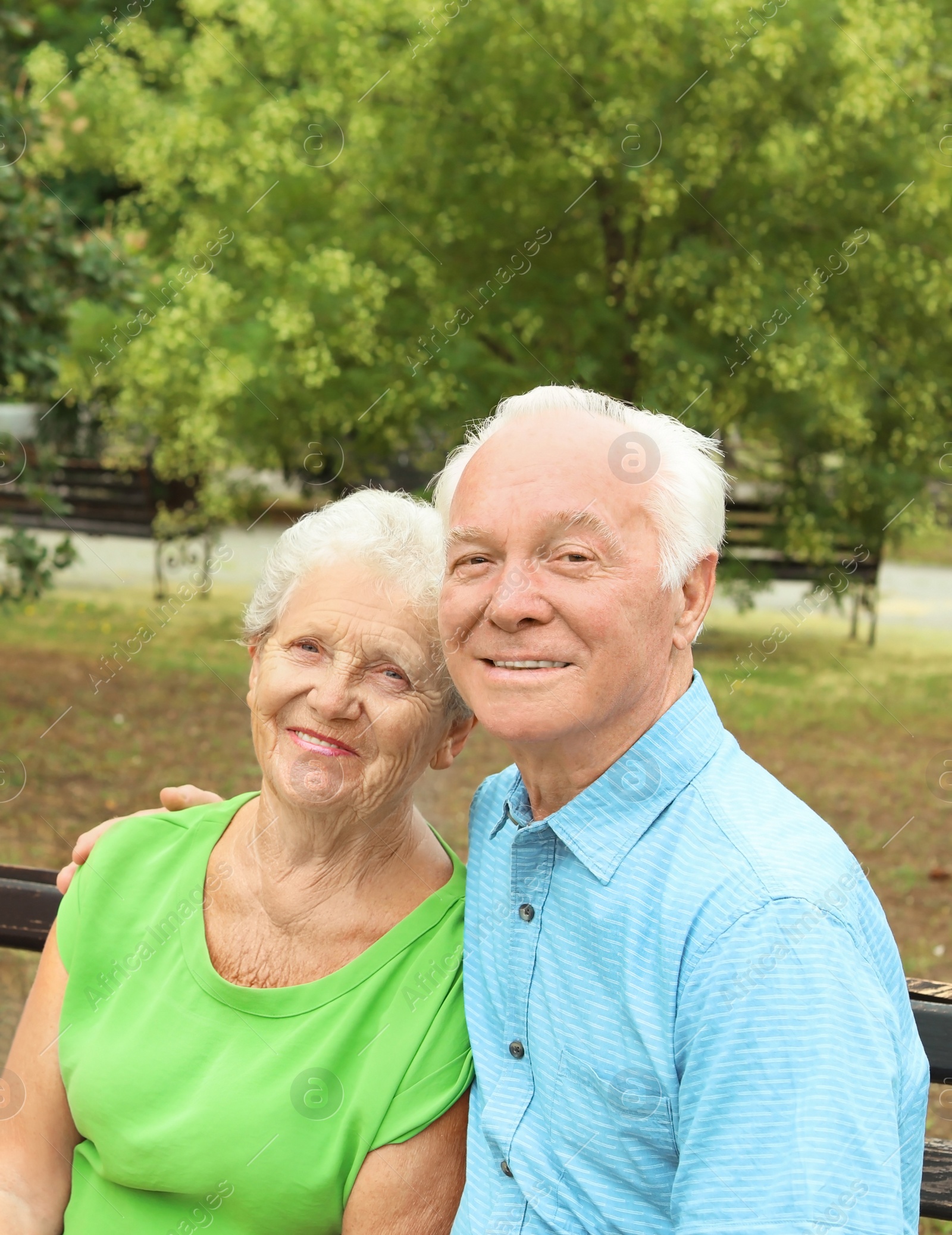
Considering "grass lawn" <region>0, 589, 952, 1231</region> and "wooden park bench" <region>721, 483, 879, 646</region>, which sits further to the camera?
"wooden park bench" <region>721, 483, 879, 646</region>

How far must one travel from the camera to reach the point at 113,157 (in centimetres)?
1215

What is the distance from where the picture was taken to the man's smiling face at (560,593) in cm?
174

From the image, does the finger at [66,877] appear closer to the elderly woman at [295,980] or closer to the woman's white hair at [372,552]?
the elderly woman at [295,980]

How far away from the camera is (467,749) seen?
8891mm

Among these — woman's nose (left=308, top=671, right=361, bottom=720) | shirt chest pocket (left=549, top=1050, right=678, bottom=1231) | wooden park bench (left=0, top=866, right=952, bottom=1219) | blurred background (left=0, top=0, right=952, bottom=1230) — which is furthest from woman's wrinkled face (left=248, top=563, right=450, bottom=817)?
blurred background (left=0, top=0, right=952, bottom=1230)

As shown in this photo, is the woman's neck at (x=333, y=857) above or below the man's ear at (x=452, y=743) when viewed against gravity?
below

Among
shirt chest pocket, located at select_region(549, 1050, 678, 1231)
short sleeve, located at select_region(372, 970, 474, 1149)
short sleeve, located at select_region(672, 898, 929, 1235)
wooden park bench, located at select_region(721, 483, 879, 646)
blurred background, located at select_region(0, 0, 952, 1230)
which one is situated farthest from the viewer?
wooden park bench, located at select_region(721, 483, 879, 646)

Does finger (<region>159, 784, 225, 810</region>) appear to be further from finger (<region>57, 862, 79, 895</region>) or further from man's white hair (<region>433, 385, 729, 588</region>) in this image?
man's white hair (<region>433, 385, 729, 588</region>)

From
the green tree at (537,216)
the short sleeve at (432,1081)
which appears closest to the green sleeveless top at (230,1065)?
the short sleeve at (432,1081)

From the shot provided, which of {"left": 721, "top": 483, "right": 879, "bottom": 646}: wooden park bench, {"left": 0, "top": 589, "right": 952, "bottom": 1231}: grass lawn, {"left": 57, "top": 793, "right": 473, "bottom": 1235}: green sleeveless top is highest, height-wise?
{"left": 57, "top": 793, "right": 473, "bottom": 1235}: green sleeveless top

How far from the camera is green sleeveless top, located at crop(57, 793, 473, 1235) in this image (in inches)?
78.0

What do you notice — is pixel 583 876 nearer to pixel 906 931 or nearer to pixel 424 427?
pixel 906 931

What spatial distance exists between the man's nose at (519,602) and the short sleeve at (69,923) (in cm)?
106

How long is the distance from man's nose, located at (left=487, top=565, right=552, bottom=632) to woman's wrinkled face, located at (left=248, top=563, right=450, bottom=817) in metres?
0.42
